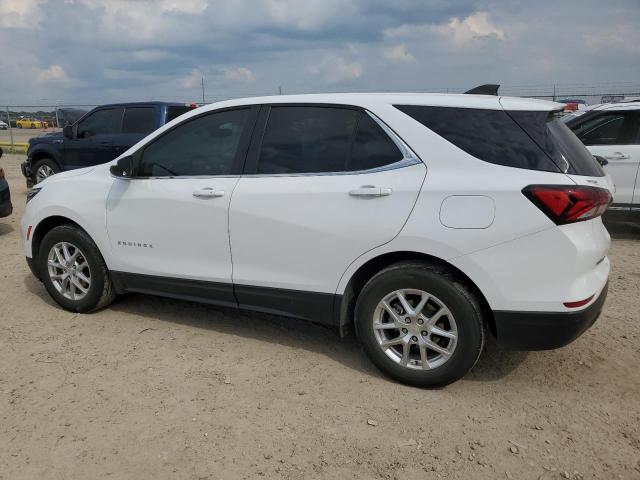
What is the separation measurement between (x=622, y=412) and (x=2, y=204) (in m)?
7.59

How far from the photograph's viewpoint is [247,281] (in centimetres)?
386

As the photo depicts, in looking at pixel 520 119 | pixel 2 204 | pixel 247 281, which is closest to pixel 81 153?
pixel 2 204

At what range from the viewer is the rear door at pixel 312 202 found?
3357 mm

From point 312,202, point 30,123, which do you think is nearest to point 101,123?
point 312,202

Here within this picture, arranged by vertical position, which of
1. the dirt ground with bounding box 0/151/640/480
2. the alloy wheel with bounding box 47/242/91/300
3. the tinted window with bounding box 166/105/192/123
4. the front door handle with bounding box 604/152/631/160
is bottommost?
the dirt ground with bounding box 0/151/640/480

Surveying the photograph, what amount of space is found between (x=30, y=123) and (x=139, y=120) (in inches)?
979

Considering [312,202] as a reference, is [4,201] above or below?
below

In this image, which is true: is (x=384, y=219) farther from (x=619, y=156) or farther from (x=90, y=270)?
(x=619, y=156)

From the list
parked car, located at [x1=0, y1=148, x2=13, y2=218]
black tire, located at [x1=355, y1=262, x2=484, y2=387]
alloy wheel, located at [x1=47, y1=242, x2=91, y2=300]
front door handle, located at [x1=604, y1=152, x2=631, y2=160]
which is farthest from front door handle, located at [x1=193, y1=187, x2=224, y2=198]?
front door handle, located at [x1=604, y1=152, x2=631, y2=160]

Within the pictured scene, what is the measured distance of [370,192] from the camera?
3.35 m

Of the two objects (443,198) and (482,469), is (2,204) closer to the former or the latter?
(443,198)

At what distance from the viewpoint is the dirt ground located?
278 centimetres

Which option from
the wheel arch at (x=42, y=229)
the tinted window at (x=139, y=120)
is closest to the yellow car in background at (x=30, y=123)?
the tinted window at (x=139, y=120)

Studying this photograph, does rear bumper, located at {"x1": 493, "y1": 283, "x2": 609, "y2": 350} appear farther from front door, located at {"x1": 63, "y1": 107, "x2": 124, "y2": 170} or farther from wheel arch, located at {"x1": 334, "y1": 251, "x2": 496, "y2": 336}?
front door, located at {"x1": 63, "y1": 107, "x2": 124, "y2": 170}
